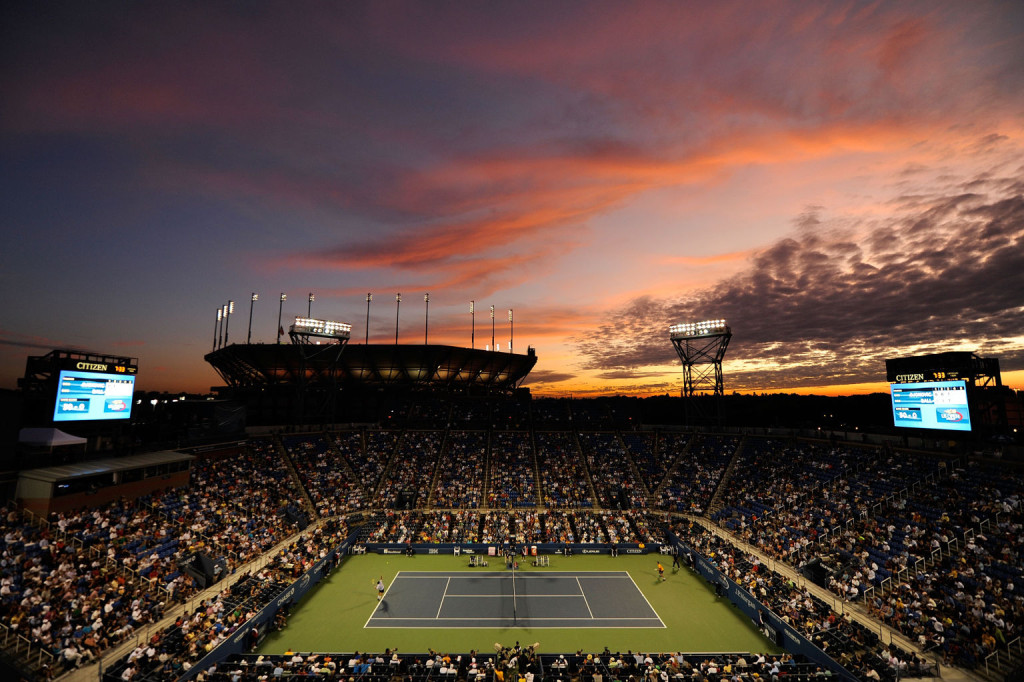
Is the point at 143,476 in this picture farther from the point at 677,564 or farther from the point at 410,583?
the point at 677,564

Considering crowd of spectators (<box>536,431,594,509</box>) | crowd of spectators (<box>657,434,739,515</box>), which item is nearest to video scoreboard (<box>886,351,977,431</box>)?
crowd of spectators (<box>657,434,739,515</box>)

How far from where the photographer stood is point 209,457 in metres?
40.9

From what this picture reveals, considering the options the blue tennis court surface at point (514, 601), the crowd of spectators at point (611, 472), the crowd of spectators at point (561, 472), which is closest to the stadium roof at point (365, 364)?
the crowd of spectators at point (561, 472)

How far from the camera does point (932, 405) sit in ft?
107

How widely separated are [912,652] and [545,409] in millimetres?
47738

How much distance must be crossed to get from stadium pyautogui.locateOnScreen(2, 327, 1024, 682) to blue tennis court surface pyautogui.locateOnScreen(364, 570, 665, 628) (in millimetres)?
182

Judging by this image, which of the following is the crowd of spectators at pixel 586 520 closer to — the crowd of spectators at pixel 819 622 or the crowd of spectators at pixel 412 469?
the crowd of spectators at pixel 819 622

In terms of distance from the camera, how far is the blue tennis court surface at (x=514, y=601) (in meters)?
25.2

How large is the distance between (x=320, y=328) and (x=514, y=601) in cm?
4103

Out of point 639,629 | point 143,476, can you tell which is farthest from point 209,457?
point 639,629

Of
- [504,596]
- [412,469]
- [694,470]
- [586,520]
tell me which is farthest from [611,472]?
[504,596]

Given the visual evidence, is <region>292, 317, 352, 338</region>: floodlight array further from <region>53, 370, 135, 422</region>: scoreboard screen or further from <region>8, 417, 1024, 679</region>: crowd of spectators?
<region>53, 370, 135, 422</region>: scoreboard screen

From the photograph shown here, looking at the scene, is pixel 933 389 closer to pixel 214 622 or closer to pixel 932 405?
pixel 932 405

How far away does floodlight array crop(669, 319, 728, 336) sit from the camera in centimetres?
5409
